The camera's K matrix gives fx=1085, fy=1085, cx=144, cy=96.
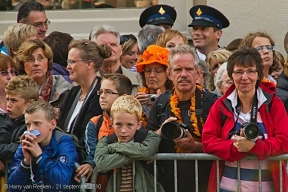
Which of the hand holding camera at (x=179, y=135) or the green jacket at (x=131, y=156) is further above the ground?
the hand holding camera at (x=179, y=135)

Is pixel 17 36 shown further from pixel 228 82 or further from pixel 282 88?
pixel 282 88

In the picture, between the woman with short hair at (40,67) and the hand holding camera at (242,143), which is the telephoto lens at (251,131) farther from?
the woman with short hair at (40,67)

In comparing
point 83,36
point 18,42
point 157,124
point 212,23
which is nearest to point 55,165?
point 157,124

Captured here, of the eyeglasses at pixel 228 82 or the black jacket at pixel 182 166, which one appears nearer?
the black jacket at pixel 182 166

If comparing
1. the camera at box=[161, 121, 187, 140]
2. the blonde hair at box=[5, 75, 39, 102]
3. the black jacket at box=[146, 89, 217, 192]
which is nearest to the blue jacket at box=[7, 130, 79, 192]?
the blonde hair at box=[5, 75, 39, 102]

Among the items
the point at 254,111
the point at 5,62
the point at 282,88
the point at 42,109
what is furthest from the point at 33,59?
the point at 254,111

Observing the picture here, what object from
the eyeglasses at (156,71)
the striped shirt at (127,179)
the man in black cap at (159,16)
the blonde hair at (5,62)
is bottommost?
the striped shirt at (127,179)

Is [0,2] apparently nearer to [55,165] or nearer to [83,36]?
[83,36]

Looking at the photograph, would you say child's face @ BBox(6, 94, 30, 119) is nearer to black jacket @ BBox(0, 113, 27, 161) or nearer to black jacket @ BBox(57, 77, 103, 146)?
black jacket @ BBox(0, 113, 27, 161)

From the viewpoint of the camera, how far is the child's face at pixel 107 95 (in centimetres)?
896

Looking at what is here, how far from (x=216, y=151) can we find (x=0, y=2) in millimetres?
5354

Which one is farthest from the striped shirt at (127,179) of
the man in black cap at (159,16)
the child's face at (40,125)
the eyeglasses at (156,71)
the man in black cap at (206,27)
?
the man in black cap at (159,16)

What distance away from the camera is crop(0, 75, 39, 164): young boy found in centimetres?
891

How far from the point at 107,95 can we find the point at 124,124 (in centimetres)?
53
